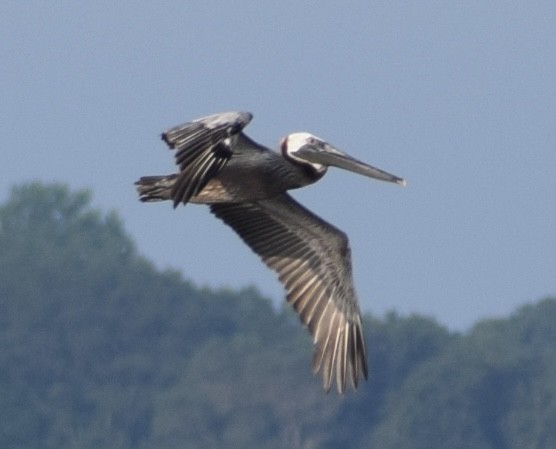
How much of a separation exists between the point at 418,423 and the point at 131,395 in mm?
5286

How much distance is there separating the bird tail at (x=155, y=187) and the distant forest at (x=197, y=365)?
3261 cm

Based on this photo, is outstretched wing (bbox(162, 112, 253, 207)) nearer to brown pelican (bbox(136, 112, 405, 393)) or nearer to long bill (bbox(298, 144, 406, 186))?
brown pelican (bbox(136, 112, 405, 393))

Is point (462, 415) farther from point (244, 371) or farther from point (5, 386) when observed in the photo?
point (5, 386)

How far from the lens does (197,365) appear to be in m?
51.8

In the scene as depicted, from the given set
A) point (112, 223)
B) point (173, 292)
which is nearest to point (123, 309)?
point (173, 292)

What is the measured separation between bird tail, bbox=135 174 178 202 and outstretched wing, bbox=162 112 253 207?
561mm

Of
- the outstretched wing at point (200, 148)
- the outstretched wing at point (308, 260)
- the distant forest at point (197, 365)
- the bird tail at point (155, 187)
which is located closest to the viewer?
the outstretched wing at point (200, 148)

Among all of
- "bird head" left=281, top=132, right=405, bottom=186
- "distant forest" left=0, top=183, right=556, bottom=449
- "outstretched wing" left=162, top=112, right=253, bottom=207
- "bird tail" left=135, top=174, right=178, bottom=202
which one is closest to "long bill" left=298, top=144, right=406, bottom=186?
"bird head" left=281, top=132, right=405, bottom=186

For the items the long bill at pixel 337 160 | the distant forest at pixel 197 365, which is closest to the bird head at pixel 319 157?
the long bill at pixel 337 160

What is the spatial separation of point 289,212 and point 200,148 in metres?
1.70

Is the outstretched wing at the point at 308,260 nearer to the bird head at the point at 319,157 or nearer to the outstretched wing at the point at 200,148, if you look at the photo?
the bird head at the point at 319,157

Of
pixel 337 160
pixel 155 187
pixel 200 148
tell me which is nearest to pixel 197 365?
pixel 337 160

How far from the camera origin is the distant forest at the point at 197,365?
157 ft

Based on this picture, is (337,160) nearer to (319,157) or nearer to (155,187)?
(319,157)
